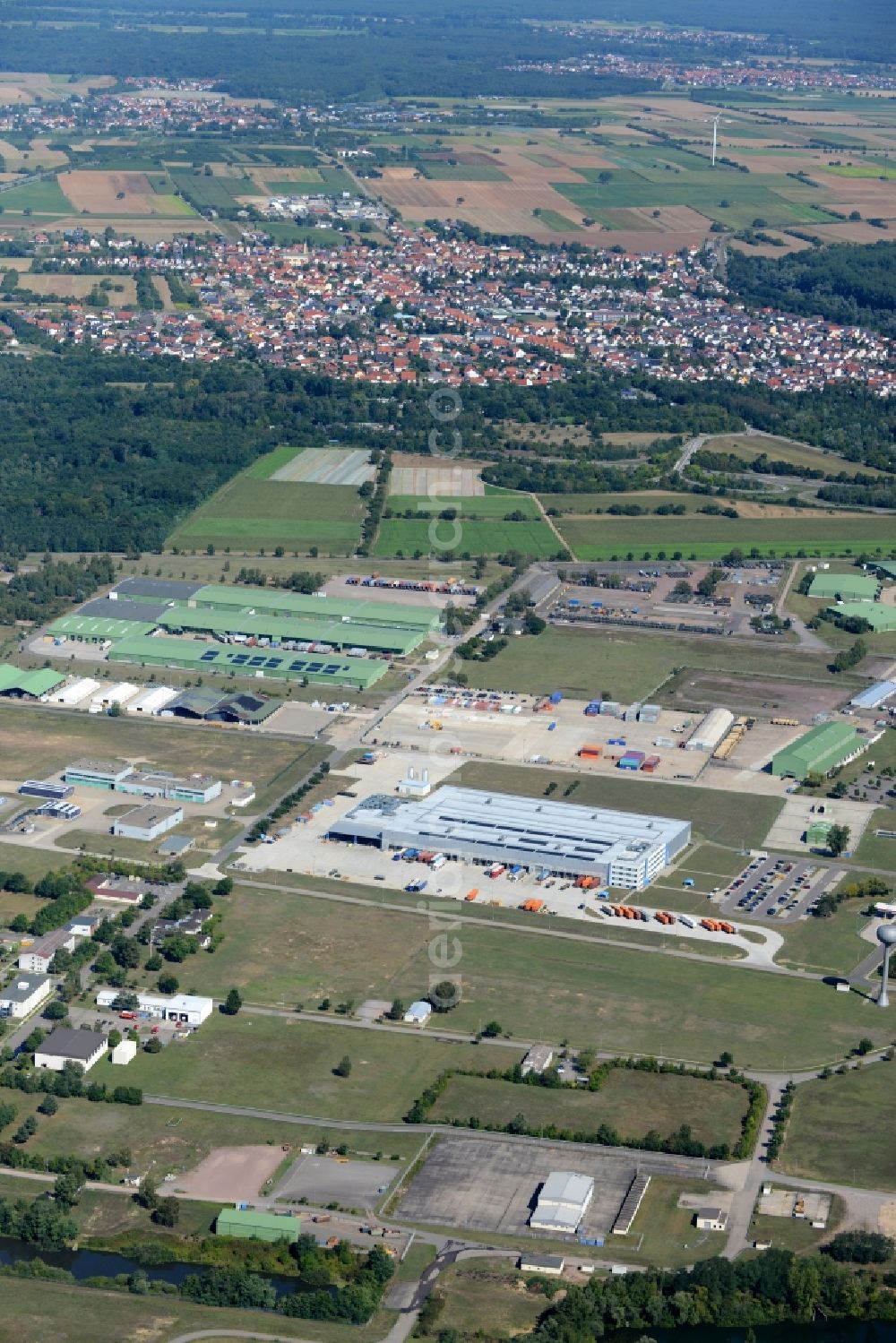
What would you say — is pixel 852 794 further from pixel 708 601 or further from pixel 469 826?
pixel 708 601

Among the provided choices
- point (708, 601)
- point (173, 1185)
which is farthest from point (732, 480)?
point (173, 1185)

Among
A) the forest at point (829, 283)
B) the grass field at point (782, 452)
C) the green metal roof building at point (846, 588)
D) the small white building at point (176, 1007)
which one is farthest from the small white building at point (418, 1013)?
the forest at point (829, 283)

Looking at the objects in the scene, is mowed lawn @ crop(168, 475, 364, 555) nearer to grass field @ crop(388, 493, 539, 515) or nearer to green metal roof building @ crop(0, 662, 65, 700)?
grass field @ crop(388, 493, 539, 515)

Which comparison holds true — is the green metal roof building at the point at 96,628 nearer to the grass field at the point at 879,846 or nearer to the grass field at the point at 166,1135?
the grass field at the point at 879,846

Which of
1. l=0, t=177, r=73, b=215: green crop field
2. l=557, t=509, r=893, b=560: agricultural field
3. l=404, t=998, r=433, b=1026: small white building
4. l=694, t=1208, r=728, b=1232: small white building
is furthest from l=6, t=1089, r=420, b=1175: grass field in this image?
l=0, t=177, r=73, b=215: green crop field

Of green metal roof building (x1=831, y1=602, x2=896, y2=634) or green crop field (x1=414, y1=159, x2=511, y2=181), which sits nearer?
green metal roof building (x1=831, y1=602, x2=896, y2=634)
